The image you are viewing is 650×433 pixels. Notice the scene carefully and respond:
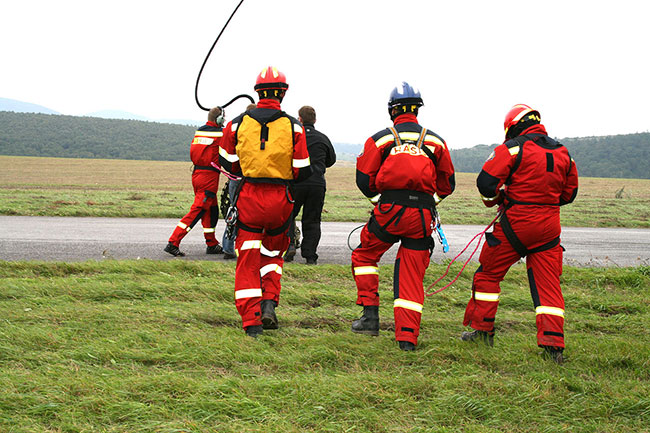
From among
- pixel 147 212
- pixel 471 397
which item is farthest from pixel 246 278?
pixel 147 212

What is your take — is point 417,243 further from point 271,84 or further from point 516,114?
point 271,84

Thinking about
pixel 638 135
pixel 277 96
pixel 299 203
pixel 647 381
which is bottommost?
pixel 647 381

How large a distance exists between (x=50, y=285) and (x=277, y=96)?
3.27m

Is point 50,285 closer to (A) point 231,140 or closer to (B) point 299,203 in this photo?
(A) point 231,140

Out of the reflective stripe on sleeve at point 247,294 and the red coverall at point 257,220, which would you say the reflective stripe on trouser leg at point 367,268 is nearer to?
the red coverall at point 257,220

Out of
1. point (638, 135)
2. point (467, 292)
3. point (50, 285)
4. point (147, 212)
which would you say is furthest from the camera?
point (638, 135)

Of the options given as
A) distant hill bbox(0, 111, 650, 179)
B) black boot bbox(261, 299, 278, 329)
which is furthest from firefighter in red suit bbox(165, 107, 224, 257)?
distant hill bbox(0, 111, 650, 179)

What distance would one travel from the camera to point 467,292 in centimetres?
711

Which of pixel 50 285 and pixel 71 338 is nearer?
pixel 71 338

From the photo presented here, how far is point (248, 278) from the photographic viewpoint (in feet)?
16.7

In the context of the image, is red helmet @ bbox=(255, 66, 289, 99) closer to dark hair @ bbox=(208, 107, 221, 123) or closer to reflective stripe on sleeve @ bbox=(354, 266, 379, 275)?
reflective stripe on sleeve @ bbox=(354, 266, 379, 275)

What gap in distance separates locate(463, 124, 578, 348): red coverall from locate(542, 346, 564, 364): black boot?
0.05m

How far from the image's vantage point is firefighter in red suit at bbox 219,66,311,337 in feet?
16.5

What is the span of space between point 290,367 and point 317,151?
15.1 feet
